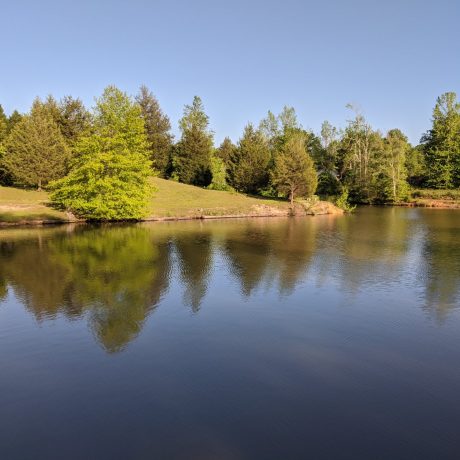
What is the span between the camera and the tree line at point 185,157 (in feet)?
195

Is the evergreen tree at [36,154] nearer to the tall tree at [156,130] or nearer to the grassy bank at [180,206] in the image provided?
the grassy bank at [180,206]

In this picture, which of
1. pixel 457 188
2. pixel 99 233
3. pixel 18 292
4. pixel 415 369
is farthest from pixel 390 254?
pixel 457 188

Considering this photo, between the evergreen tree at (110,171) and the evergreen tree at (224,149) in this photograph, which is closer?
the evergreen tree at (110,171)

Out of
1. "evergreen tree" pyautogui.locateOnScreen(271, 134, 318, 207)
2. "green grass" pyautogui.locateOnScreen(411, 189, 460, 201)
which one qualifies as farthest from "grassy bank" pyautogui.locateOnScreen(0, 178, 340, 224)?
"green grass" pyautogui.locateOnScreen(411, 189, 460, 201)

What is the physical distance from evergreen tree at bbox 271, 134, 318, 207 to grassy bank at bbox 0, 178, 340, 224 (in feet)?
9.32

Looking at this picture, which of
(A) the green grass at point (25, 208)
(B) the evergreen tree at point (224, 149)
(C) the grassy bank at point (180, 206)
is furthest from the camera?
(B) the evergreen tree at point (224, 149)

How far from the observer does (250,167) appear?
3438 inches

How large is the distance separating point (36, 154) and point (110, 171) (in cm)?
1832

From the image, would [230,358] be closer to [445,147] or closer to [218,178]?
[218,178]

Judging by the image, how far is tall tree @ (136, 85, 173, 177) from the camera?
9769 centimetres

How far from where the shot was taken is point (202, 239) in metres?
44.2

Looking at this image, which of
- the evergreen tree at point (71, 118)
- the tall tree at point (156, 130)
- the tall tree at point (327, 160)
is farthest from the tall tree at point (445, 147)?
the evergreen tree at point (71, 118)

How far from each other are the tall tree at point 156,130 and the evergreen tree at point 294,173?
1267 inches

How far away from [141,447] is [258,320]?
10122 millimetres
